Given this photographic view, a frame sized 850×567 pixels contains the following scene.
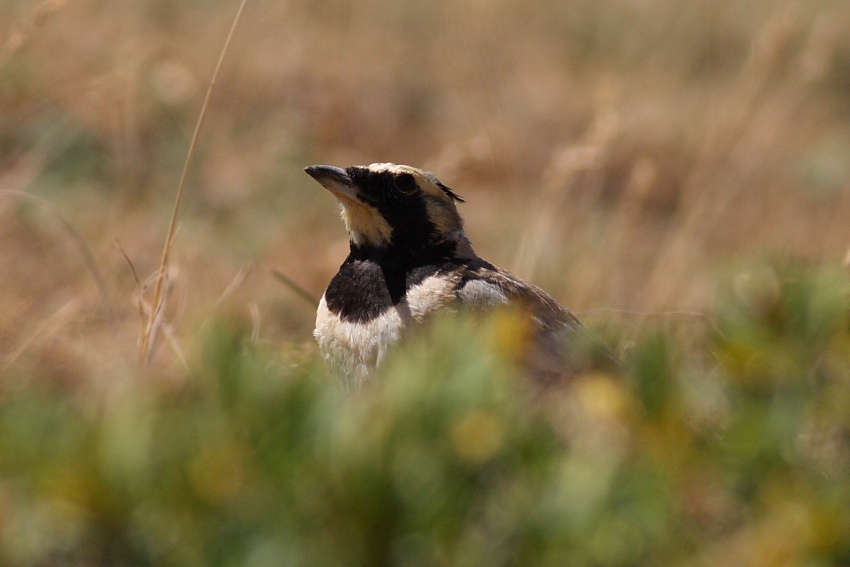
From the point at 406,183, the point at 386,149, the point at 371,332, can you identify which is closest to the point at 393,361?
the point at 371,332

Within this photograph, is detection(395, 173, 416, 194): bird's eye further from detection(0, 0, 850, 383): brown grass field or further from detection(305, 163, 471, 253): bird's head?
detection(0, 0, 850, 383): brown grass field

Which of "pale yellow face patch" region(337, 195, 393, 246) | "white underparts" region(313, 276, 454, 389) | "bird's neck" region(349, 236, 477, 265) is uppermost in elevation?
"pale yellow face patch" region(337, 195, 393, 246)

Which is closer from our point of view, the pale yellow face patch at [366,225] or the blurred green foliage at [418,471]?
the blurred green foliage at [418,471]

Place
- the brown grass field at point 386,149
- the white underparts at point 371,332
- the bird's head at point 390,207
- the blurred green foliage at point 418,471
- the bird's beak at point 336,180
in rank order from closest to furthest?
the blurred green foliage at point 418,471, the white underparts at point 371,332, the bird's beak at point 336,180, the bird's head at point 390,207, the brown grass field at point 386,149

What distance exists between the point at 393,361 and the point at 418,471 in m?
0.86

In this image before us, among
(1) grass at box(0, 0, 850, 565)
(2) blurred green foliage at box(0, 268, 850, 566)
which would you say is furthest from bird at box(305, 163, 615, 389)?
(2) blurred green foliage at box(0, 268, 850, 566)

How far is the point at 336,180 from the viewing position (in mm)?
3754

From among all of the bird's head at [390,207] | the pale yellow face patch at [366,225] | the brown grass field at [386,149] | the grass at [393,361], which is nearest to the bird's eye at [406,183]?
the bird's head at [390,207]

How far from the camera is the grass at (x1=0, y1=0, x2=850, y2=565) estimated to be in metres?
1.34

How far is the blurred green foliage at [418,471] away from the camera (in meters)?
1.32

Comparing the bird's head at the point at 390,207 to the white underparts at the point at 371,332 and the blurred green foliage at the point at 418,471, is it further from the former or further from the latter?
the blurred green foliage at the point at 418,471

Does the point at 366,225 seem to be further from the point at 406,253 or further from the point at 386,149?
the point at 386,149

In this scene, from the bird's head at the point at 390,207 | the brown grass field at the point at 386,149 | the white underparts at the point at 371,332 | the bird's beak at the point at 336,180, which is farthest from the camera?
the brown grass field at the point at 386,149

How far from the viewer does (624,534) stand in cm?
133
